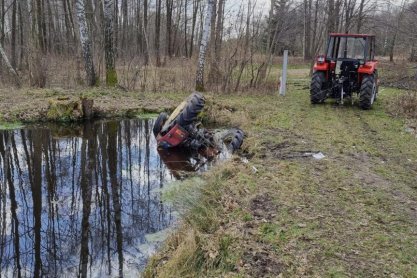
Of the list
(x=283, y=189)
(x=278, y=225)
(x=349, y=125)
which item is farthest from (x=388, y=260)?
(x=349, y=125)

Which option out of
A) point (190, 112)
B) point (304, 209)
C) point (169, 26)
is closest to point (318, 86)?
point (190, 112)

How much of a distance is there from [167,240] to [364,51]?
883cm

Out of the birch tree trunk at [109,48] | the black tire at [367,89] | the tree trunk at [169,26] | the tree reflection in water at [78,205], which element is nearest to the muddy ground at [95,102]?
the birch tree trunk at [109,48]

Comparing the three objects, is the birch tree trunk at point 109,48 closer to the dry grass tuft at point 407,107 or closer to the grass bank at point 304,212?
the grass bank at point 304,212

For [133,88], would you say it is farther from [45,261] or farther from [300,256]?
[300,256]

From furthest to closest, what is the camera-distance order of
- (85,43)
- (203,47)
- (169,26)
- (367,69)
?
1. (169,26)
2. (85,43)
3. (203,47)
4. (367,69)

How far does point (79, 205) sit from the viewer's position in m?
5.46

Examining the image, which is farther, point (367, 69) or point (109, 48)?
point (109, 48)

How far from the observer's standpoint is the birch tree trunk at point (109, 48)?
13.2 metres

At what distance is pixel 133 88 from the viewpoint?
45.0 ft

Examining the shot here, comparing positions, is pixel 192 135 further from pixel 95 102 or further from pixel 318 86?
pixel 318 86

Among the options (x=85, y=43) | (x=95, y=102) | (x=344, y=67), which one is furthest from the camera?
(x=85, y=43)

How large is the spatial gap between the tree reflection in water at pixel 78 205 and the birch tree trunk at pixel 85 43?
5.27 metres

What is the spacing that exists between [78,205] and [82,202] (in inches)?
3.7
